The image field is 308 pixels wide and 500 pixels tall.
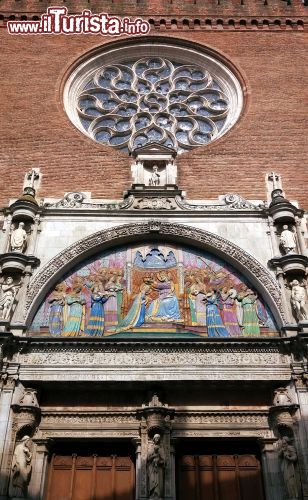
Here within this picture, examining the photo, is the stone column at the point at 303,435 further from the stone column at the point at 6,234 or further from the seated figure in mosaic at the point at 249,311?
the stone column at the point at 6,234

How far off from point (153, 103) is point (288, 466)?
8.85 meters

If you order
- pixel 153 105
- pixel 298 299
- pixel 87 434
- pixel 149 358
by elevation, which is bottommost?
pixel 87 434

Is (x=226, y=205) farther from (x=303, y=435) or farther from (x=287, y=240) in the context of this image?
(x=303, y=435)

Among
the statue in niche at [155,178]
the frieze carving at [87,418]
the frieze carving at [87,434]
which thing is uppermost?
the statue in niche at [155,178]

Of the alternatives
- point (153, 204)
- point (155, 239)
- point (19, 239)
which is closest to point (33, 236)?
point (19, 239)

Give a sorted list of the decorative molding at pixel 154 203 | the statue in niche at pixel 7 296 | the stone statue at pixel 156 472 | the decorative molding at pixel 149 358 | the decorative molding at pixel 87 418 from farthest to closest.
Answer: the decorative molding at pixel 154 203
the statue in niche at pixel 7 296
the decorative molding at pixel 149 358
the decorative molding at pixel 87 418
the stone statue at pixel 156 472

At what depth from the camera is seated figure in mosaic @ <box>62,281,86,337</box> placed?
30.9ft

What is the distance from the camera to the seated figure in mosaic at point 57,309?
31.2 feet

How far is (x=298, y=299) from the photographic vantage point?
9461mm

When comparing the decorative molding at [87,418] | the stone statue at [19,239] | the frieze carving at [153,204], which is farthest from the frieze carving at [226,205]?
the decorative molding at [87,418]

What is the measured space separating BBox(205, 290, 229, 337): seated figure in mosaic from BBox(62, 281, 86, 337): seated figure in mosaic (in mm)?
2014

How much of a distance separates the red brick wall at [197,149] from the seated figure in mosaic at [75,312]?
2229mm

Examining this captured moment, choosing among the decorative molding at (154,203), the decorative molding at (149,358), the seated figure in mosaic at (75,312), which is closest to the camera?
the decorative molding at (149,358)

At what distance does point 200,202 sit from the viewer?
11234mm
